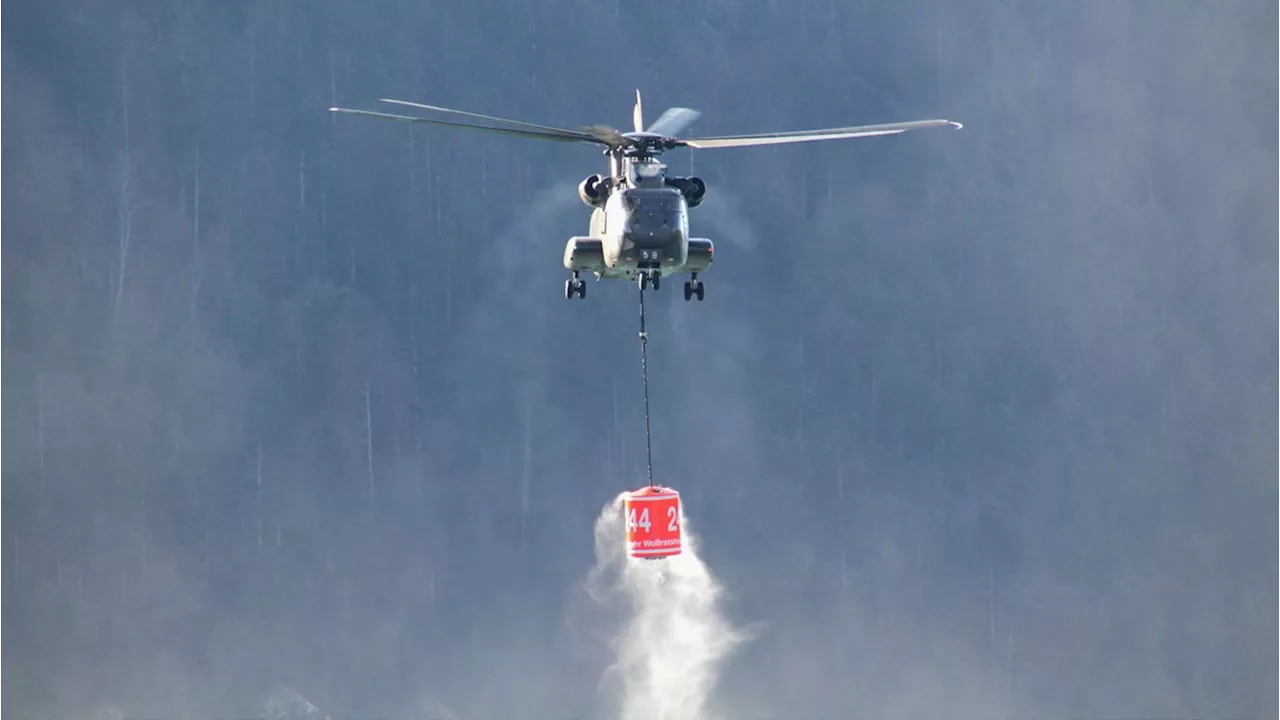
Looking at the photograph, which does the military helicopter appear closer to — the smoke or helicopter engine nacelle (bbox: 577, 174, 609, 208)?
helicopter engine nacelle (bbox: 577, 174, 609, 208)

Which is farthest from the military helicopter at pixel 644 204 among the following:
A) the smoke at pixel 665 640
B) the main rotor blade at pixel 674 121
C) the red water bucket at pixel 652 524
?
the smoke at pixel 665 640

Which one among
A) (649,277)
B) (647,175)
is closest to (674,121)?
(647,175)

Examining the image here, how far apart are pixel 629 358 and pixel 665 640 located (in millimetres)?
20339

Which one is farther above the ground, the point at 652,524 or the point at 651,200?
the point at 651,200

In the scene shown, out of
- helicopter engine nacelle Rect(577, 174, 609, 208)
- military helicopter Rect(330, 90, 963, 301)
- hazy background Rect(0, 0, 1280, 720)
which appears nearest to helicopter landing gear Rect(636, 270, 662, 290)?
military helicopter Rect(330, 90, 963, 301)

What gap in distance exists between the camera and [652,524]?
4953cm

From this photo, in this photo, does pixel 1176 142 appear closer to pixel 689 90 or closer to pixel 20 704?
pixel 689 90

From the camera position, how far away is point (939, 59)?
117 m

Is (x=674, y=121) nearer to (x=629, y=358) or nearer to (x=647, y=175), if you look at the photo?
(x=647, y=175)

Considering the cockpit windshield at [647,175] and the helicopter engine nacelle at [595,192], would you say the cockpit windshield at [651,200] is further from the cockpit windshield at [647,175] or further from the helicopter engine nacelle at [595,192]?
the helicopter engine nacelle at [595,192]

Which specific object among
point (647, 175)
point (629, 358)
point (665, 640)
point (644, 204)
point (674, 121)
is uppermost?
point (674, 121)

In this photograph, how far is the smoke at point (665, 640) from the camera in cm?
9331

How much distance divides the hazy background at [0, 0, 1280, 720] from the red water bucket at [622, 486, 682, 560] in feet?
155

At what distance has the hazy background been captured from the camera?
101375 millimetres
